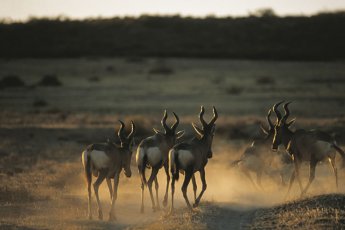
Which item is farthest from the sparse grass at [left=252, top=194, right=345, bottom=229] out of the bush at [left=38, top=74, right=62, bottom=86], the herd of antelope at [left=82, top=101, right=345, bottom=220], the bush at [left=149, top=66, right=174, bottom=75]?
the bush at [left=149, top=66, right=174, bottom=75]

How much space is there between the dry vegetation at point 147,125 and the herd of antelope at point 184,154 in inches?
25.4

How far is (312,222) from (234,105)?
31510 mm

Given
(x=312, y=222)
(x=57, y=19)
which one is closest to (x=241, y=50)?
(x=57, y=19)

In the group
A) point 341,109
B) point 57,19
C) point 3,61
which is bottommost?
point 341,109

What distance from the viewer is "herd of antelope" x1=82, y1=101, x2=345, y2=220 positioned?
16797 mm

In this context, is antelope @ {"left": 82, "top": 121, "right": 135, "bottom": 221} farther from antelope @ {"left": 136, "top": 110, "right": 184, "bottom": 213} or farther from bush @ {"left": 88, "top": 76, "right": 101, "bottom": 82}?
bush @ {"left": 88, "top": 76, "right": 101, "bottom": 82}

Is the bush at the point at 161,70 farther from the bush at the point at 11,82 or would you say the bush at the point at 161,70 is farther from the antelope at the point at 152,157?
the antelope at the point at 152,157

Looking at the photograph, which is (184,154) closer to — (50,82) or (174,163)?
(174,163)

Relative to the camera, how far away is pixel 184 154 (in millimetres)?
16703

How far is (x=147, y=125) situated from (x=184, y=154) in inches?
719

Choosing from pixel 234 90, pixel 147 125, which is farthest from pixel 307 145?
pixel 234 90

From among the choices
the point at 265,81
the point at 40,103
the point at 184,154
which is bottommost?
the point at 184,154

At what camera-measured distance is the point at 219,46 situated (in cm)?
9044

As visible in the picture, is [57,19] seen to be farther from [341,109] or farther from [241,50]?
[341,109]
